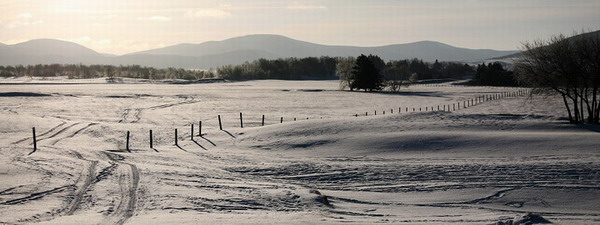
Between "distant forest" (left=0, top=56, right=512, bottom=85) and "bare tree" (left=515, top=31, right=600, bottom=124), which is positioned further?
"distant forest" (left=0, top=56, right=512, bottom=85)

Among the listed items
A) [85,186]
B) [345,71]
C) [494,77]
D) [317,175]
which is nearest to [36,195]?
[85,186]

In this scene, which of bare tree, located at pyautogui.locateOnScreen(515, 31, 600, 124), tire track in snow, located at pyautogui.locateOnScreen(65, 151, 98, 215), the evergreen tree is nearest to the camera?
tire track in snow, located at pyautogui.locateOnScreen(65, 151, 98, 215)

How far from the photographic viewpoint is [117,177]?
21.1 m

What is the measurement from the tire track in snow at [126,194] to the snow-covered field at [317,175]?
5 cm

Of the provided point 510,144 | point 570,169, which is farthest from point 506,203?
point 510,144

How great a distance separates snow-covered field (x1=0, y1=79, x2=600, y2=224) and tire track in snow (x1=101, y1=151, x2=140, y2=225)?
0.17ft

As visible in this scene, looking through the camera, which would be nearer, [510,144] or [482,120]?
[510,144]

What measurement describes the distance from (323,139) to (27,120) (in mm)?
24912

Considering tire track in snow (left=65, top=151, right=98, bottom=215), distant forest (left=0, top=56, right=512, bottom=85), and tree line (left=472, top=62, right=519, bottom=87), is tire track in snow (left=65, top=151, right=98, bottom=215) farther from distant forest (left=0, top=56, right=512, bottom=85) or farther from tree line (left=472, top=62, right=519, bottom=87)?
distant forest (left=0, top=56, right=512, bottom=85)

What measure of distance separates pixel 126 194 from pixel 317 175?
7.43 metres

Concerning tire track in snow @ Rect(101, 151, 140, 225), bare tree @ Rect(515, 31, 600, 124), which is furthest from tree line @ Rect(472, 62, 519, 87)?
tire track in snow @ Rect(101, 151, 140, 225)

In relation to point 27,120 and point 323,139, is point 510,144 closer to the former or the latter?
point 323,139

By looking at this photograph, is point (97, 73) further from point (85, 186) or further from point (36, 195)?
point (36, 195)

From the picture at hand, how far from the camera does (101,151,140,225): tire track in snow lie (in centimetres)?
1493
